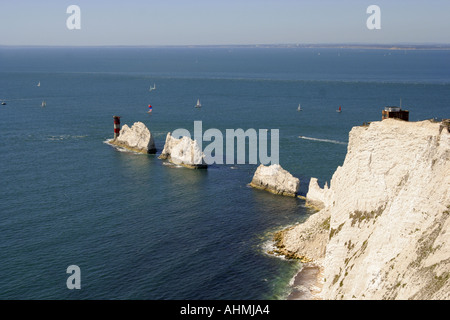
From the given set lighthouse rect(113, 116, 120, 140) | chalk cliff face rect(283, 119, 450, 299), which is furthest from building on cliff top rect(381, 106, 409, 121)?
lighthouse rect(113, 116, 120, 140)

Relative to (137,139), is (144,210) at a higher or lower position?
lower

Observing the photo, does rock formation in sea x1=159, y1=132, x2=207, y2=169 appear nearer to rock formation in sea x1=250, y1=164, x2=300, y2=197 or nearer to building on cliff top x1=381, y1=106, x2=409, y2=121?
rock formation in sea x1=250, y1=164, x2=300, y2=197

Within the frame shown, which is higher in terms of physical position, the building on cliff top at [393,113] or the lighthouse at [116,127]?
the building on cliff top at [393,113]

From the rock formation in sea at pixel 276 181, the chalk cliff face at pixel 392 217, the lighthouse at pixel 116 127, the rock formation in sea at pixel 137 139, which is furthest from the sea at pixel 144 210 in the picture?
the chalk cliff face at pixel 392 217

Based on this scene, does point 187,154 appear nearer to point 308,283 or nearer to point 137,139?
point 137,139

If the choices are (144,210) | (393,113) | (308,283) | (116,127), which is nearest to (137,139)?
(116,127)

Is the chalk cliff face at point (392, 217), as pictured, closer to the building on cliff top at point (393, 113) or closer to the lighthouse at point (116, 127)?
the building on cliff top at point (393, 113)
